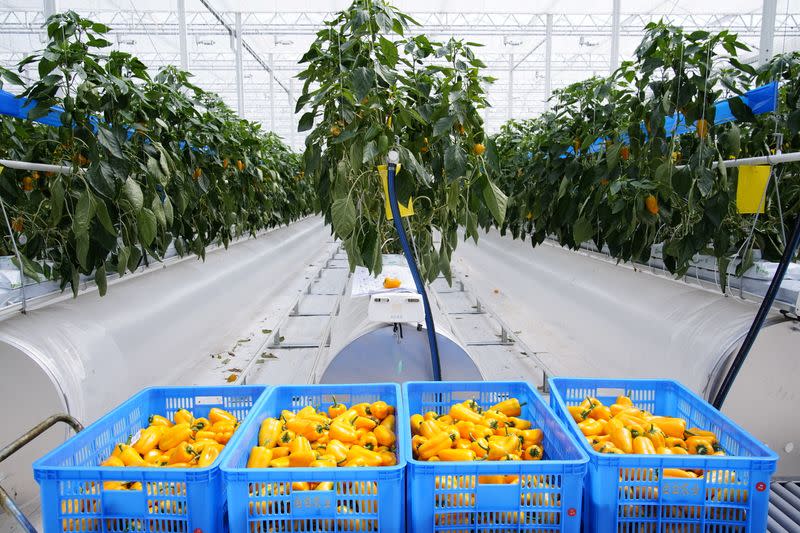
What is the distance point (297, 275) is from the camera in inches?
368

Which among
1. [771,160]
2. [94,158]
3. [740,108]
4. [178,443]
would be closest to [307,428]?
[178,443]

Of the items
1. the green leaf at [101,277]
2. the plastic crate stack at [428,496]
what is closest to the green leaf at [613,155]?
the plastic crate stack at [428,496]

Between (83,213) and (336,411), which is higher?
(83,213)

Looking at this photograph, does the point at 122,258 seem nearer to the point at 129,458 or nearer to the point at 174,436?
the point at 174,436

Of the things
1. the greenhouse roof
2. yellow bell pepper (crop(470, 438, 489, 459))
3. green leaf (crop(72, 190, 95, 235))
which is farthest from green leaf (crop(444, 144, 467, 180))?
the greenhouse roof

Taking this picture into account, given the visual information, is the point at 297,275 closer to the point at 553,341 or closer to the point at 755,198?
the point at 553,341

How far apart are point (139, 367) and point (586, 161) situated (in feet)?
11.3

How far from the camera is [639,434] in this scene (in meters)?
1.70

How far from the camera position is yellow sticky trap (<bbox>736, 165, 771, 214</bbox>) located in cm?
238

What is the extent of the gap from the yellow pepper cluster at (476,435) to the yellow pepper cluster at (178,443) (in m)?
0.61

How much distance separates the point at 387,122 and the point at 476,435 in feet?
5.10

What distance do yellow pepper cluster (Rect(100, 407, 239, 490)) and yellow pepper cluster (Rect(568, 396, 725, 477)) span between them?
1141mm

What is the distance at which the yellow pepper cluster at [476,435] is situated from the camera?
1617 millimetres

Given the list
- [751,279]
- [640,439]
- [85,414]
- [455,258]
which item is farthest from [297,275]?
[640,439]
